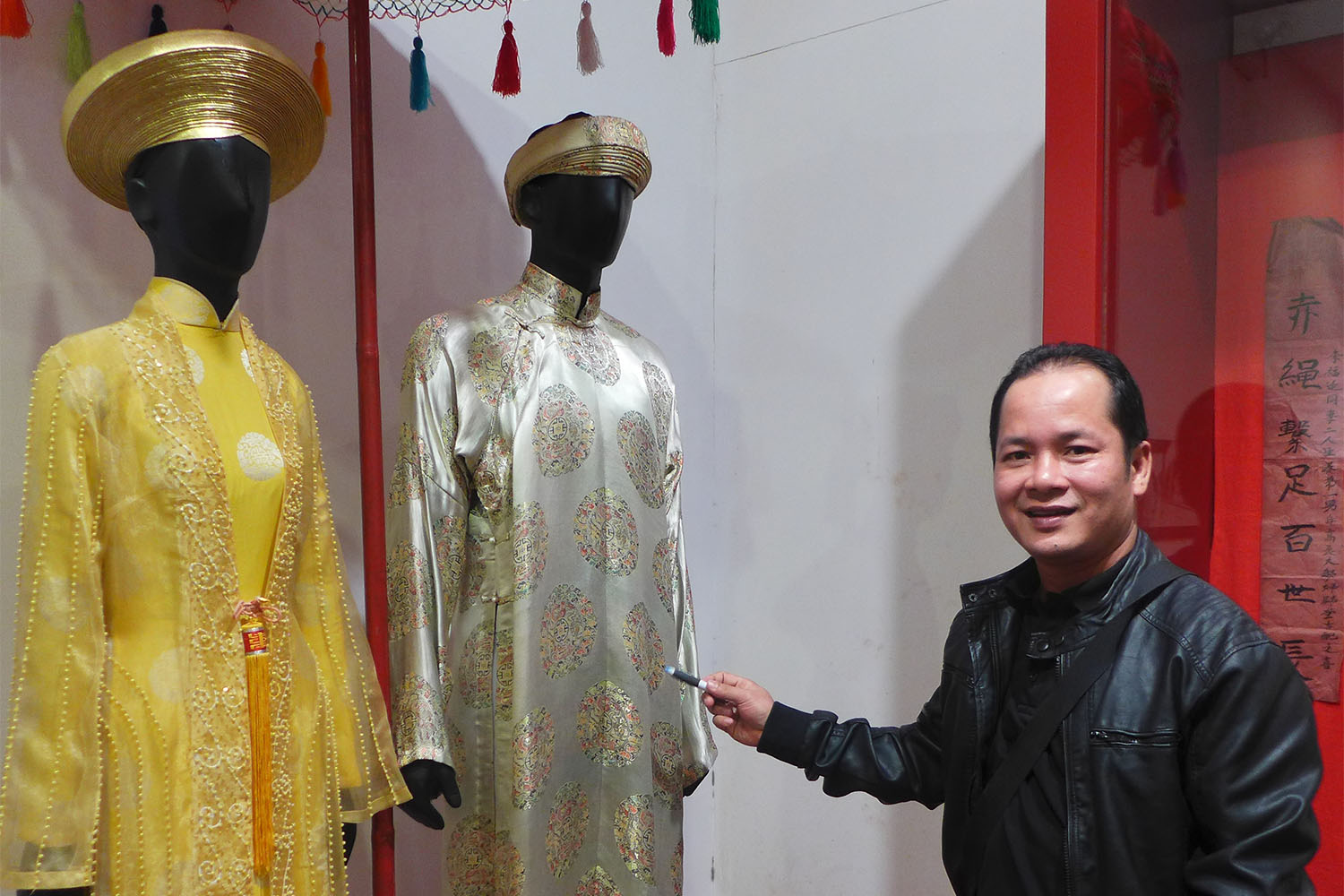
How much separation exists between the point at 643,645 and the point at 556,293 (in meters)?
0.62

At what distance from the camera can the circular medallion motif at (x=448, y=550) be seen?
191cm

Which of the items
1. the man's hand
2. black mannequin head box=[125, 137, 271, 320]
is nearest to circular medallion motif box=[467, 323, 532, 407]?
black mannequin head box=[125, 137, 271, 320]

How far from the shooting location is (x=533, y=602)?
194 centimetres

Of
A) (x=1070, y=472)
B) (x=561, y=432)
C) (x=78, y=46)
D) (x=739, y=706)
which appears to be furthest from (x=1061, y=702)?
(x=78, y=46)

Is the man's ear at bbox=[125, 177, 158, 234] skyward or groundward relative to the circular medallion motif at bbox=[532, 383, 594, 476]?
skyward

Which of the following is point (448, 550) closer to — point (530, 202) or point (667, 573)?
point (667, 573)

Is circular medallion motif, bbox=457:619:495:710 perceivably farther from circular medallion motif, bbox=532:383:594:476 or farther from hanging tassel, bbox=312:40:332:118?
hanging tassel, bbox=312:40:332:118

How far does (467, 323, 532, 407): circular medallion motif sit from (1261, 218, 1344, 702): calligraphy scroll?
4.36 ft

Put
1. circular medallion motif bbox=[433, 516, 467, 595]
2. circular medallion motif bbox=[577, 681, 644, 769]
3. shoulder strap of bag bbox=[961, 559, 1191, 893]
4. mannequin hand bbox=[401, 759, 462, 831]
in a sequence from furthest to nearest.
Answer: circular medallion motif bbox=[577, 681, 644, 769] → circular medallion motif bbox=[433, 516, 467, 595] → mannequin hand bbox=[401, 759, 462, 831] → shoulder strap of bag bbox=[961, 559, 1191, 893]

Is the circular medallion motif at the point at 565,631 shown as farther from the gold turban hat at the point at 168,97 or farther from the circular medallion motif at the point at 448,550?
the gold turban hat at the point at 168,97

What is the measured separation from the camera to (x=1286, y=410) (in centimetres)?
215

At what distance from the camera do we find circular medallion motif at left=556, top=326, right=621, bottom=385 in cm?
206

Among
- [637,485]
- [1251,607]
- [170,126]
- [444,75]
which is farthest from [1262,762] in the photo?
[444,75]

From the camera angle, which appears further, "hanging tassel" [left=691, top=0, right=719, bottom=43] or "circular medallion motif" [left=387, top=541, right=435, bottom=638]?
"hanging tassel" [left=691, top=0, right=719, bottom=43]
